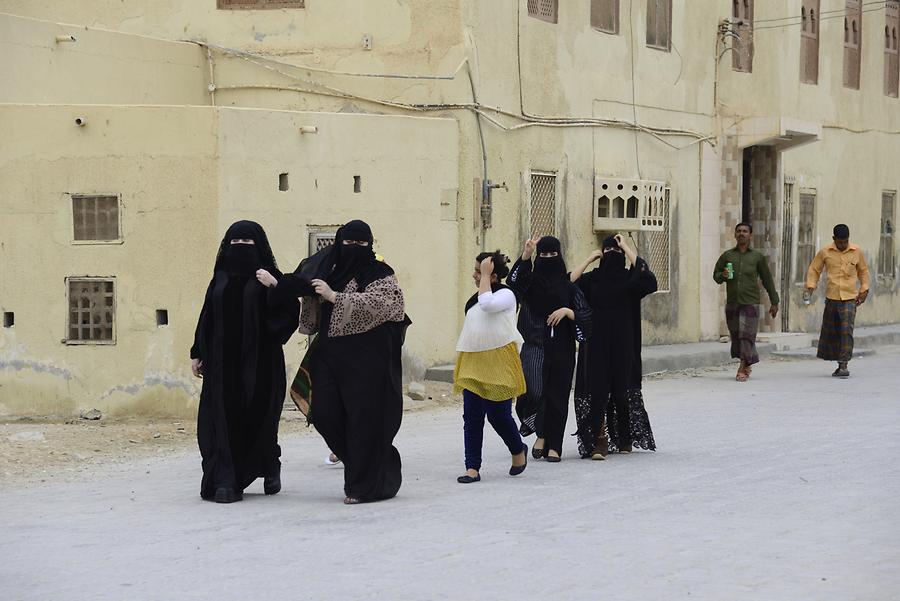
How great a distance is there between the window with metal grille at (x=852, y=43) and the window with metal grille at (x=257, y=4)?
10.9m

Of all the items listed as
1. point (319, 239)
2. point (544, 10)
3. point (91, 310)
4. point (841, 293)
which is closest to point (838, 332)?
point (841, 293)

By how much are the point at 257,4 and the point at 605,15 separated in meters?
4.31

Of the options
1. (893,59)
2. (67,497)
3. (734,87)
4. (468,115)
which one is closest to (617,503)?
(67,497)

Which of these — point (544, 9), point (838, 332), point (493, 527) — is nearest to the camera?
point (493, 527)

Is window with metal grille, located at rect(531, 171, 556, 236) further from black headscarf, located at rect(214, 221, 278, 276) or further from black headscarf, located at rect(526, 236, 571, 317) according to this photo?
black headscarf, located at rect(214, 221, 278, 276)

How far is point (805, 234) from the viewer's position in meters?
23.1

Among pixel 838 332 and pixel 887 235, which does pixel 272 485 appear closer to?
pixel 838 332

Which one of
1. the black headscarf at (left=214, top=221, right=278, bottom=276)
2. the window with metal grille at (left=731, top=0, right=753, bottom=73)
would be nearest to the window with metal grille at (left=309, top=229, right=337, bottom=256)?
the black headscarf at (left=214, top=221, right=278, bottom=276)

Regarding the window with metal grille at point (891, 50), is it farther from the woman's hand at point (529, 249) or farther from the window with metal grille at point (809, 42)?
the woman's hand at point (529, 249)

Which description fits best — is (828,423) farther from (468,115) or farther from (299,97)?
(299,97)

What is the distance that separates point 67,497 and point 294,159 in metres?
5.50

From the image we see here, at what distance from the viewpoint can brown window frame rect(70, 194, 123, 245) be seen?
13.5m

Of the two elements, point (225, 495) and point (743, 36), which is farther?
point (743, 36)

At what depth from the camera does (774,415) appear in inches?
522
